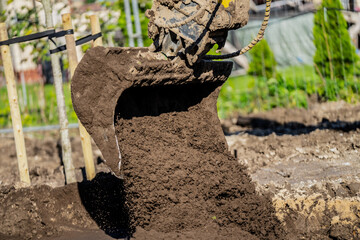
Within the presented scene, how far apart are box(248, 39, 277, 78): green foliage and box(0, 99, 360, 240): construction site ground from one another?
3.96 metres

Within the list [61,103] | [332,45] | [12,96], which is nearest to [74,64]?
[61,103]

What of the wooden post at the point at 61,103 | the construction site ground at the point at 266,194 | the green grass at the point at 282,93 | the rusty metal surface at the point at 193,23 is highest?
the rusty metal surface at the point at 193,23

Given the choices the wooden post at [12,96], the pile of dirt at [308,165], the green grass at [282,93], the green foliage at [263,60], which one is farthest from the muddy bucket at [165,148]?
the green foliage at [263,60]

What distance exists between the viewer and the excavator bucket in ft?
11.4

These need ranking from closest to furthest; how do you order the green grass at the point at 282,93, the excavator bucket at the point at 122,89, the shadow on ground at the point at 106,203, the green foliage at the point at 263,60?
1. the excavator bucket at the point at 122,89
2. the shadow on ground at the point at 106,203
3. the green grass at the point at 282,93
4. the green foliage at the point at 263,60

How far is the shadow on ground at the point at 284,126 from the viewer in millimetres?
6816

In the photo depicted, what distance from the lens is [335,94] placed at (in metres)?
9.13

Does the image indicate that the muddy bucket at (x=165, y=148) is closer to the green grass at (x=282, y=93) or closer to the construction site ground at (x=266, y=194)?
the construction site ground at (x=266, y=194)

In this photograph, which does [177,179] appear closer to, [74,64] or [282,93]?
[74,64]

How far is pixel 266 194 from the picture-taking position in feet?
14.3

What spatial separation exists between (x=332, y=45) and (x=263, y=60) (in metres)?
1.45

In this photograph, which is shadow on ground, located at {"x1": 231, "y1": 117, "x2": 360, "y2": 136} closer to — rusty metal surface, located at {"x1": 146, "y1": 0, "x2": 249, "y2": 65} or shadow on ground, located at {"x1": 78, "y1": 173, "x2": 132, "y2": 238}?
shadow on ground, located at {"x1": 78, "y1": 173, "x2": 132, "y2": 238}

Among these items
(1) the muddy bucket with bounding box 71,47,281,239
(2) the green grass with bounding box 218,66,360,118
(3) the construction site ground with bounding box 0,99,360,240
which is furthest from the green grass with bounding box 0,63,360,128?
(1) the muddy bucket with bounding box 71,47,281,239

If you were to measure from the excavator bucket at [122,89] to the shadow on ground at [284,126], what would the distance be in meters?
3.07
